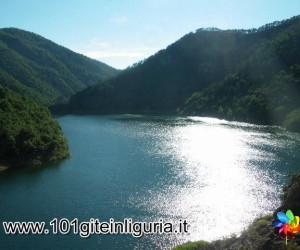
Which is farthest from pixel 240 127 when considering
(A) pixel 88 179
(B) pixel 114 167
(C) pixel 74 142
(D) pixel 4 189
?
(D) pixel 4 189

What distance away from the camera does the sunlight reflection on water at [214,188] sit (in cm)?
5128

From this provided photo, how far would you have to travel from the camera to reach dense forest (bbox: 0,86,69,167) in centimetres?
8194

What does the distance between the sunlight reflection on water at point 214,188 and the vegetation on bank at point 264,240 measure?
6.50 metres

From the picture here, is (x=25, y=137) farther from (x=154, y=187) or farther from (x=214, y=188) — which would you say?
(x=214, y=188)

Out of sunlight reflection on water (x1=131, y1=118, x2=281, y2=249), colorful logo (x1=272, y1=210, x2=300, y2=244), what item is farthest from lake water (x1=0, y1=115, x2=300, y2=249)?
colorful logo (x1=272, y1=210, x2=300, y2=244)

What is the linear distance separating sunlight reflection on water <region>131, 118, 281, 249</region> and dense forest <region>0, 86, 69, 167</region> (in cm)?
2732

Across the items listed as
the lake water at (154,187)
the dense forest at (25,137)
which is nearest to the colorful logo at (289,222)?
the lake water at (154,187)

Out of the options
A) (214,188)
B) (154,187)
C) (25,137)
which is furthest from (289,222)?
(25,137)

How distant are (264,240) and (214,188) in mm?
36697

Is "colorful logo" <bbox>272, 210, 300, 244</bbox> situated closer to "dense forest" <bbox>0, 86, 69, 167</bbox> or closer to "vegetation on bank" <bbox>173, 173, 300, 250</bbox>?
"vegetation on bank" <bbox>173, 173, 300, 250</bbox>

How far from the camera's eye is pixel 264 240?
30.3 meters

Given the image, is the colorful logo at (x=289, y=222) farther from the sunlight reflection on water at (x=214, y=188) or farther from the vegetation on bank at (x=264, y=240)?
the sunlight reflection on water at (x=214, y=188)

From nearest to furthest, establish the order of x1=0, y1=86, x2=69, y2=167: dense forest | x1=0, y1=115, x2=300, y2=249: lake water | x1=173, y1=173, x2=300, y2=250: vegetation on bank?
1. x1=173, y1=173, x2=300, y2=250: vegetation on bank
2. x1=0, y1=115, x2=300, y2=249: lake water
3. x1=0, y1=86, x2=69, y2=167: dense forest

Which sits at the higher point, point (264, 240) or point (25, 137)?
point (25, 137)
